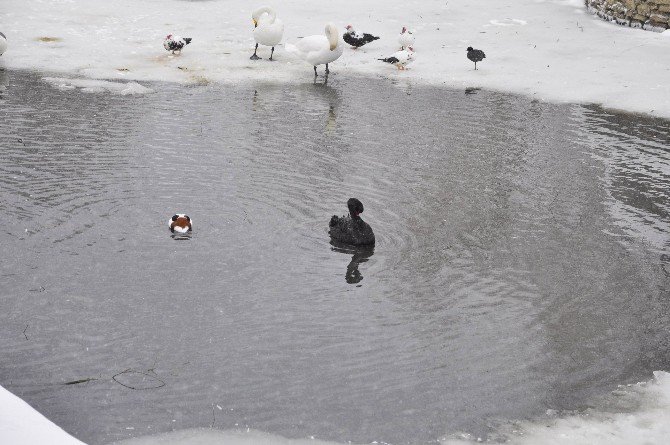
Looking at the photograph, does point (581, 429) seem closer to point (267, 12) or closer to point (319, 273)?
point (319, 273)

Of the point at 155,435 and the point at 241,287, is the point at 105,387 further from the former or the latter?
the point at 241,287

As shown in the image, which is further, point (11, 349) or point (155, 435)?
point (11, 349)

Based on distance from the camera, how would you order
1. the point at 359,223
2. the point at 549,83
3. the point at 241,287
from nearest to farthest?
the point at 241,287
the point at 359,223
the point at 549,83

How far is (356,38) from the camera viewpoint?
2123cm

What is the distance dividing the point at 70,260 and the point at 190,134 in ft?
16.6

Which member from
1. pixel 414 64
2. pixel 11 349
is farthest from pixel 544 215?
pixel 414 64

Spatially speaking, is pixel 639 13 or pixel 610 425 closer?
pixel 610 425

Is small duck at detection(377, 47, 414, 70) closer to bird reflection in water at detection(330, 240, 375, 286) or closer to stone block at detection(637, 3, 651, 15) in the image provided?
stone block at detection(637, 3, 651, 15)

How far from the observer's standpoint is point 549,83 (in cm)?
1831

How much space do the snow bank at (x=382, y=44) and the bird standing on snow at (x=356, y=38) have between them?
11.2 inches

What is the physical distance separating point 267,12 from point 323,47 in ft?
10.7

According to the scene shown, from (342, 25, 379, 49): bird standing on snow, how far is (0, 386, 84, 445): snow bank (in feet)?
56.6

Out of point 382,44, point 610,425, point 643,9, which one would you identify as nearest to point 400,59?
point 382,44

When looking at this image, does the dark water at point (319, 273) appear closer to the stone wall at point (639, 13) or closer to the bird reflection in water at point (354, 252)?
the bird reflection in water at point (354, 252)
